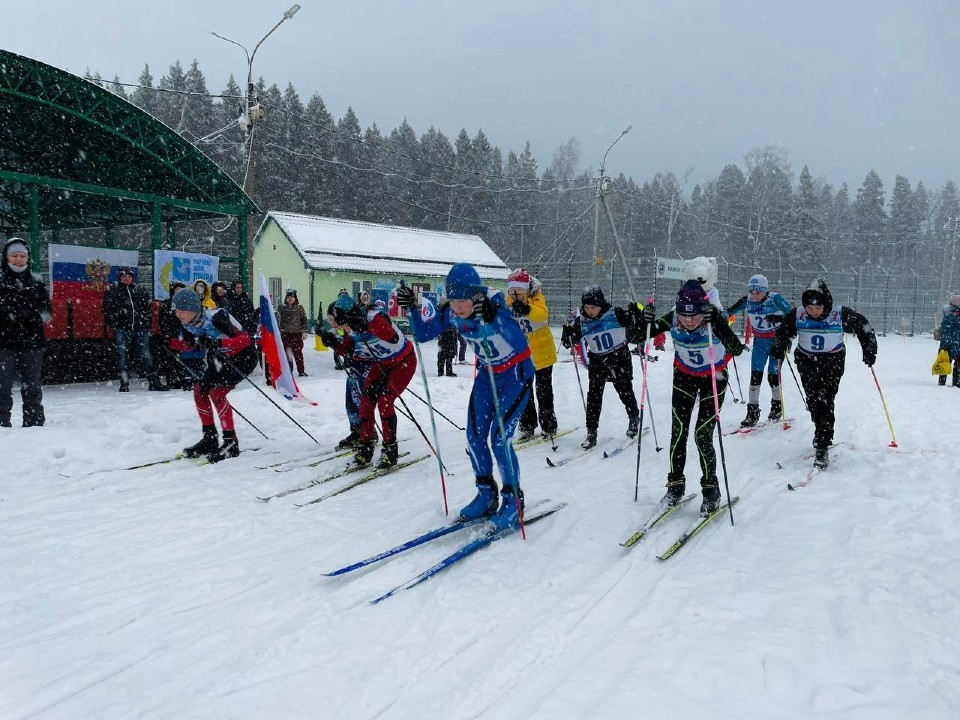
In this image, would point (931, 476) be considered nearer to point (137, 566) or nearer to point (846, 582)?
point (846, 582)

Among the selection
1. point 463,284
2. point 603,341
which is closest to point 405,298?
point 463,284

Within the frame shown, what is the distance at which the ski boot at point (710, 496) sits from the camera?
4.69m

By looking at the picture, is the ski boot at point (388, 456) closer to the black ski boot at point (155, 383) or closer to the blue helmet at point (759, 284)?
the blue helmet at point (759, 284)

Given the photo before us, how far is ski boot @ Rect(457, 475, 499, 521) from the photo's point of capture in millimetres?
4523

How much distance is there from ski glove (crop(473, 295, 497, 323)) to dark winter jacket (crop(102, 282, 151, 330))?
8626 millimetres

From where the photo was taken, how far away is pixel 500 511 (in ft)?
14.7

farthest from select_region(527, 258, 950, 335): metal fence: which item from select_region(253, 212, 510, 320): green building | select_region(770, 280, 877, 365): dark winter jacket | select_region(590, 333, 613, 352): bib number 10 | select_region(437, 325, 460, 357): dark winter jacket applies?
select_region(770, 280, 877, 365): dark winter jacket

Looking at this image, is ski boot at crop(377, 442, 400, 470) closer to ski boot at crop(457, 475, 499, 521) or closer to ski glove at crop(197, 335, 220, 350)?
ski boot at crop(457, 475, 499, 521)

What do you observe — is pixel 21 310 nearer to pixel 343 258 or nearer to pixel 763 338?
pixel 763 338

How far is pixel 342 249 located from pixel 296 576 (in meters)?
26.1

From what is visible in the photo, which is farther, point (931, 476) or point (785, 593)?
point (931, 476)

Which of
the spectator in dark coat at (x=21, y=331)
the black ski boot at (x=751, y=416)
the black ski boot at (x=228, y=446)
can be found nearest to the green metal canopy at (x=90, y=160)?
the spectator in dark coat at (x=21, y=331)

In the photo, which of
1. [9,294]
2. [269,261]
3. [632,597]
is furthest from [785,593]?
[269,261]

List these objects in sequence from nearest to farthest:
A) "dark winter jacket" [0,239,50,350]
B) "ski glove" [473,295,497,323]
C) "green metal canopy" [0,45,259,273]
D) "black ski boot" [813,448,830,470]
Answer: "ski glove" [473,295,497,323] < "black ski boot" [813,448,830,470] < "dark winter jacket" [0,239,50,350] < "green metal canopy" [0,45,259,273]
